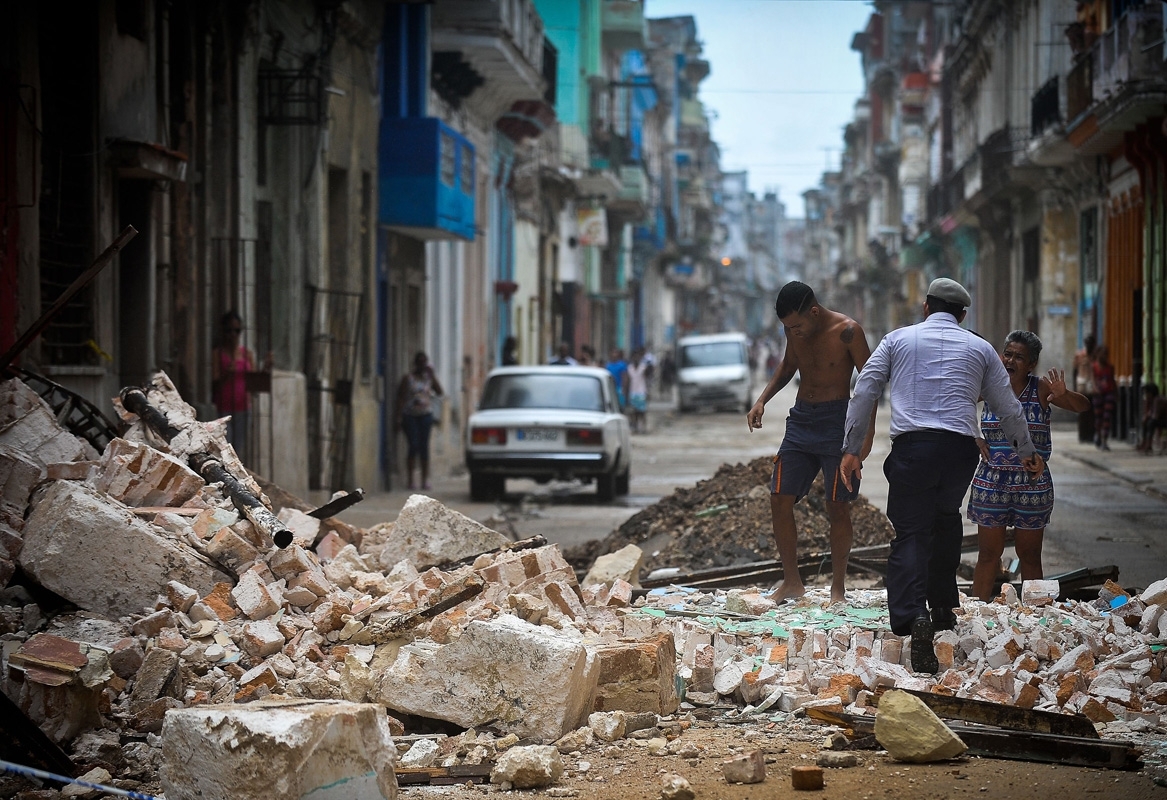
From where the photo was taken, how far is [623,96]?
54.4 meters

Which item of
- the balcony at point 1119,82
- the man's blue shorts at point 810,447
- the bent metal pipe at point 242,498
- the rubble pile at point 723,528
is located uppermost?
the balcony at point 1119,82

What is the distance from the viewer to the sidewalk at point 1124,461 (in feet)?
59.4

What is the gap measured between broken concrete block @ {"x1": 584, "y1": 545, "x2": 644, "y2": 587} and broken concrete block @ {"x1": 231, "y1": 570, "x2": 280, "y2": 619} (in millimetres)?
2728

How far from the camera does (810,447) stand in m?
8.71

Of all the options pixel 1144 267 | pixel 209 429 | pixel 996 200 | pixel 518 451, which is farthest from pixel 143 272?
pixel 996 200

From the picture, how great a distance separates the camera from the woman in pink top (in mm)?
13477

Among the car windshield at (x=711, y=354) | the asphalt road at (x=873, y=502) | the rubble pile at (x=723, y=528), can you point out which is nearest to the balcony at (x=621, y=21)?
the car windshield at (x=711, y=354)

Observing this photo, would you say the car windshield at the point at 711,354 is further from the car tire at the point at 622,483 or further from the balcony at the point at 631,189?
the car tire at the point at 622,483

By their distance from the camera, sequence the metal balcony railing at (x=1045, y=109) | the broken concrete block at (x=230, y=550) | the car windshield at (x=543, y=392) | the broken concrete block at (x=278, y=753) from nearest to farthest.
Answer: the broken concrete block at (x=278, y=753), the broken concrete block at (x=230, y=550), the car windshield at (x=543, y=392), the metal balcony railing at (x=1045, y=109)

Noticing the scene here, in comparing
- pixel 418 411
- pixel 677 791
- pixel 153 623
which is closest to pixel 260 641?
pixel 153 623

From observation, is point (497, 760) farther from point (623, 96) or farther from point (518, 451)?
point (623, 96)

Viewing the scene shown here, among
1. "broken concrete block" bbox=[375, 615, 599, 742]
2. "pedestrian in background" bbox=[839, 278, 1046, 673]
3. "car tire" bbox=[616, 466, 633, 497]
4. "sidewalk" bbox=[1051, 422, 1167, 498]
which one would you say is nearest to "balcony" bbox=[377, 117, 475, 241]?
"car tire" bbox=[616, 466, 633, 497]

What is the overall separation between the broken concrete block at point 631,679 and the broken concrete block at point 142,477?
3.02 m

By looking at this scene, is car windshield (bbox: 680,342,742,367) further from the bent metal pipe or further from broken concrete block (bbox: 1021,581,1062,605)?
broken concrete block (bbox: 1021,581,1062,605)
